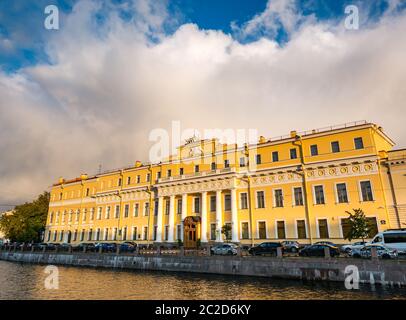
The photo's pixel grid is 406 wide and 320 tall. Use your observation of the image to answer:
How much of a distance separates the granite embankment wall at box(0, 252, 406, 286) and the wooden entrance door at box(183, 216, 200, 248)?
11.2 metres

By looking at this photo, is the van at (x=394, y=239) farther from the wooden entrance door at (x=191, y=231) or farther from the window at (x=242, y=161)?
the wooden entrance door at (x=191, y=231)

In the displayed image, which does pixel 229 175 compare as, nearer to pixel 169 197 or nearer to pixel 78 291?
pixel 169 197

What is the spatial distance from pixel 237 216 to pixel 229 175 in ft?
17.5

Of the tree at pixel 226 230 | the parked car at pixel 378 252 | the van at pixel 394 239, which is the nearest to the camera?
the parked car at pixel 378 252

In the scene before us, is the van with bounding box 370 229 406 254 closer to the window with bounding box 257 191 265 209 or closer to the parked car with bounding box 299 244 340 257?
the parked car with bounding box 299 244 340 257

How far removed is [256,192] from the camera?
37562mm

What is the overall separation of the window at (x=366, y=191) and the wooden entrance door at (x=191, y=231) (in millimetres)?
20321

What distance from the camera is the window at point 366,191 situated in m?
30.5

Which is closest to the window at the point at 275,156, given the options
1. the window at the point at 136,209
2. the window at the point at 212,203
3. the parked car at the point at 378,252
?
the window at the point at 212,203

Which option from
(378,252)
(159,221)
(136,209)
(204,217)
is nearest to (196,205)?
(204,217)

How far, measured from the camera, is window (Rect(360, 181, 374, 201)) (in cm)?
3050

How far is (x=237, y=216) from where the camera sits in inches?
1500

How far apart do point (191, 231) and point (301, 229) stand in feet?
46.8
